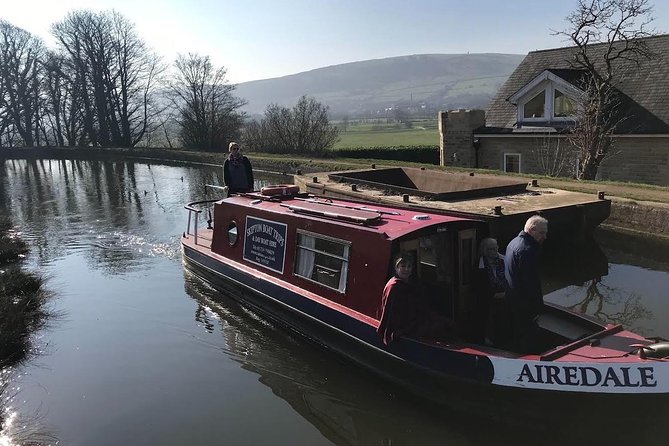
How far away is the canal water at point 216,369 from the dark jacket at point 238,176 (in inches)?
84.9

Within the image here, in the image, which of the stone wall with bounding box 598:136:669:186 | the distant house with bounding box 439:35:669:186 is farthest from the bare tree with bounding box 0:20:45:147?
the stone wall with bounding box 598:136:669:186

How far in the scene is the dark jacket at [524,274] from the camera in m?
5.14

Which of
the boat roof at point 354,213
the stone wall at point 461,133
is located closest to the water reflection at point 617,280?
the boat roof at point 354,213

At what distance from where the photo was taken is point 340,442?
5.48 metres

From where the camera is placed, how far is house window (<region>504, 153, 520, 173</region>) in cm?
2054

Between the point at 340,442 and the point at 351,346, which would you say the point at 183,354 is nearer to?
the point at 351,346

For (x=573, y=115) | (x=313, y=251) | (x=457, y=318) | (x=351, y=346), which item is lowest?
(x=351, y=346)

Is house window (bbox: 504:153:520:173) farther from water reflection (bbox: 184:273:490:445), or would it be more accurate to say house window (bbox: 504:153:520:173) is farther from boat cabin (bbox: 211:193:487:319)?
water reflection (bbox: 184:273:490:445)

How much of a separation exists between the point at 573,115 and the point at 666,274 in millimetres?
10505

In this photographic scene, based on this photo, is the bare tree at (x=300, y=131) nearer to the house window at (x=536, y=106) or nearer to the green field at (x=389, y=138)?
the green field at (x=389, y=138)

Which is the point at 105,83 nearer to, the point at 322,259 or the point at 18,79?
the point at 18,79

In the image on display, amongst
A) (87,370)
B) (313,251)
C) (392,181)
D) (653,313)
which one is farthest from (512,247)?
(392,181)

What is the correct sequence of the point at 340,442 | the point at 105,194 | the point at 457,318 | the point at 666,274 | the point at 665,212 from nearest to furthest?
1. the point at 340,442
2. the point at 457,318
3. the point at 666,274
4. the point at 665,212
5. the point at 105,194

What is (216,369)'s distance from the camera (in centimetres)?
705
